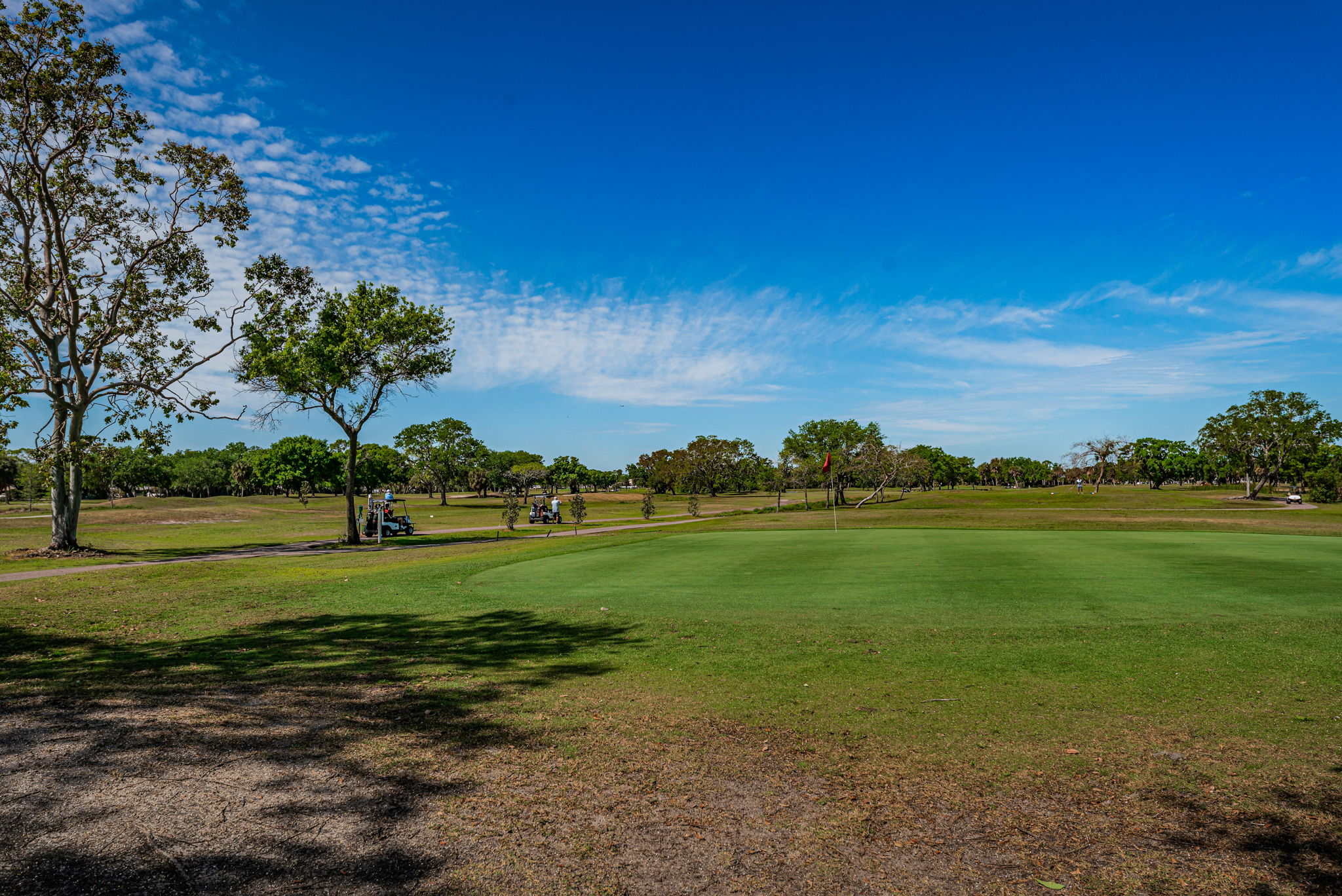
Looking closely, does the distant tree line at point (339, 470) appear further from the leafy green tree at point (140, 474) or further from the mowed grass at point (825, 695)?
the mowed grass at point (825, 695)

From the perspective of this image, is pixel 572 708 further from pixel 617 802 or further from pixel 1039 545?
pixel 1039 545

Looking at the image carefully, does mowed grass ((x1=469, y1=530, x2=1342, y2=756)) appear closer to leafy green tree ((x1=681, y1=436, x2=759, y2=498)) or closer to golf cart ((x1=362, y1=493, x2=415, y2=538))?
golf cart ((x1=362, y1=493, x2=415, y2=538))

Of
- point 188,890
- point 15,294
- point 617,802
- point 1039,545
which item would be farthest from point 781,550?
point 15,294

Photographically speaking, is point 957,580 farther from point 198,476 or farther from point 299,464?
point 198,476

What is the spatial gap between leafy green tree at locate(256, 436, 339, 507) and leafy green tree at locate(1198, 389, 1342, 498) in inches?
4645

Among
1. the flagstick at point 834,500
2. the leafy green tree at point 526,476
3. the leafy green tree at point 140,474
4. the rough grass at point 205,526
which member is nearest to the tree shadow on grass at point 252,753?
the rough grass at point 205,526

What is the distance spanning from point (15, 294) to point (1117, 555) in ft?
126

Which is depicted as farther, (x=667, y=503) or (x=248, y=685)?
(x=667, y=503)

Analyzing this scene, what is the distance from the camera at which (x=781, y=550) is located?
21188 mm

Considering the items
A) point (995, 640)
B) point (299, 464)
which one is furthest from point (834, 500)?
point (299, 464)

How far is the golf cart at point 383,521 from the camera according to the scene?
1369 inches

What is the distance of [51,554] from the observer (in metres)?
23.2

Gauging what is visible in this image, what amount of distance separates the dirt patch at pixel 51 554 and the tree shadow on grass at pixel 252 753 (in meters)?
17.5

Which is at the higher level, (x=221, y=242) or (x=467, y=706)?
(x=221, y=242)
